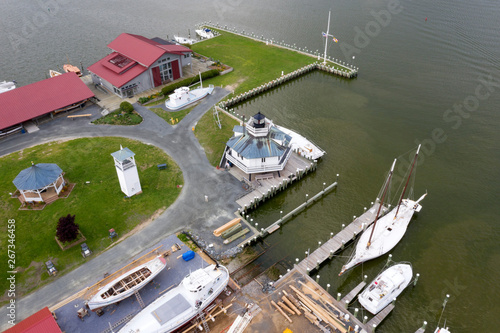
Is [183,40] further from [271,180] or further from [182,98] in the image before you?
[271,180]

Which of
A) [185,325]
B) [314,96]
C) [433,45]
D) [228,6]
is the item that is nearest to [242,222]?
[185,325]

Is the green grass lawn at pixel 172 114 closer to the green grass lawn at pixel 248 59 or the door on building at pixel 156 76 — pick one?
the door on building at pixel 156 76

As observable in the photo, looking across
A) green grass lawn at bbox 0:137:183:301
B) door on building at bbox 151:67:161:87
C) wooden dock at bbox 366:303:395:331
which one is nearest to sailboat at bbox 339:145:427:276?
wooden dock at bbox 366:303:395:331

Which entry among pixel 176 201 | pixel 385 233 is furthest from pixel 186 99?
pixel 385 233

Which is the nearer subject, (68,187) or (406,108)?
(68,187)

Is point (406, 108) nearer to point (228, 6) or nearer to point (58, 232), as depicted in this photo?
point (58, 232)

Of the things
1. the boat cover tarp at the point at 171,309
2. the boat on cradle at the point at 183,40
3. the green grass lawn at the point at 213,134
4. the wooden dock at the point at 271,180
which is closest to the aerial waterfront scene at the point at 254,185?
the boat cover tarp at the point at 171,309
